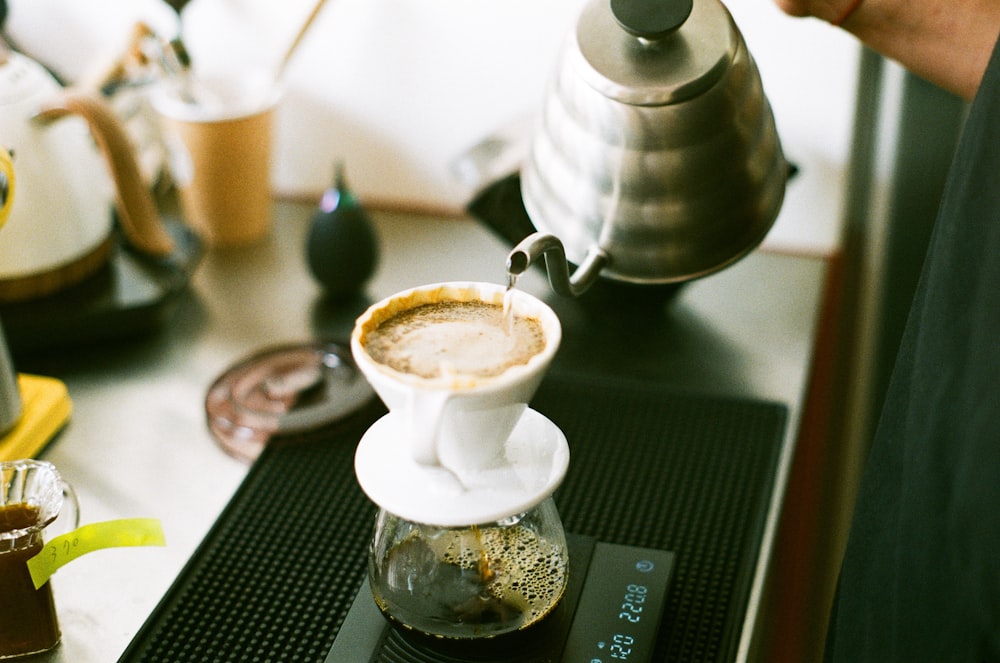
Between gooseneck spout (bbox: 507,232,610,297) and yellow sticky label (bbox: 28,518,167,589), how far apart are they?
36 centimetres

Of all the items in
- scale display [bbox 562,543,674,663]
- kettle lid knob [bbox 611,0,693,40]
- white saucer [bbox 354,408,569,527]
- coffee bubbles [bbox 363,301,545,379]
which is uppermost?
kettle lid knob [bbox 611,0,693,40]

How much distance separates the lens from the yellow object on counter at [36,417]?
1.02 metres

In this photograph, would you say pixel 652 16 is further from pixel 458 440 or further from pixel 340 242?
pixel 340 242

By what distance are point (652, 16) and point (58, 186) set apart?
2.29 ft

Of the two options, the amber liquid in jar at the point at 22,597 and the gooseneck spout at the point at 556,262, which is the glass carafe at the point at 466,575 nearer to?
the gooseneck spout at the point at 556,262

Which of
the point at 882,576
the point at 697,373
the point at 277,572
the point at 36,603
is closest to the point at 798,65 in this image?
the point at 697,373

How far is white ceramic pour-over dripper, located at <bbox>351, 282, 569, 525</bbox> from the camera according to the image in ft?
2.10

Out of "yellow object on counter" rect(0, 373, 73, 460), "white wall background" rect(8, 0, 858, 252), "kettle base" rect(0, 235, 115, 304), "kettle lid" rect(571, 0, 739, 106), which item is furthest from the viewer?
"white wall background" rect(8, 0, 858, 252)

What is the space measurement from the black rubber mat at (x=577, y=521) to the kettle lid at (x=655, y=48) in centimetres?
38

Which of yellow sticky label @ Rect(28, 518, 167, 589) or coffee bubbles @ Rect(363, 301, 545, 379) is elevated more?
coffee bubbles @ Rect(363, 301, 545, 379)

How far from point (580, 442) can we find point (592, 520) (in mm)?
124

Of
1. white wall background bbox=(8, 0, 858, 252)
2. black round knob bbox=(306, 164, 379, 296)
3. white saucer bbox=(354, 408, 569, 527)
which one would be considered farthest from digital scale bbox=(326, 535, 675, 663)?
white wall background bbox=(8, 0, 858, 252)

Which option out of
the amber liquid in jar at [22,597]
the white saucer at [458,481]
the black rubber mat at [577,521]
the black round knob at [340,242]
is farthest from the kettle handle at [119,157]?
the white saucer at [458,481]

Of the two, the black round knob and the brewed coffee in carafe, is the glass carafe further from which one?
A: the black round knob
